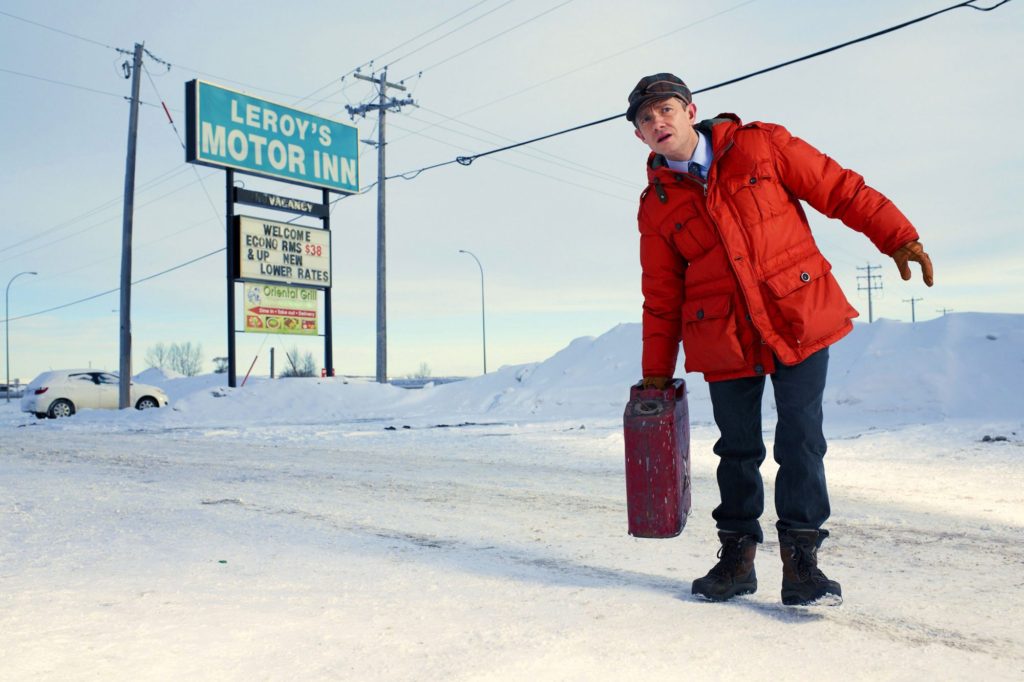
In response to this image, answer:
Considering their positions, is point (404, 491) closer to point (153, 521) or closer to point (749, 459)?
point (153, 521)

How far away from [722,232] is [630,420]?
0.76m

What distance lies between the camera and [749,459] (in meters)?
3.26

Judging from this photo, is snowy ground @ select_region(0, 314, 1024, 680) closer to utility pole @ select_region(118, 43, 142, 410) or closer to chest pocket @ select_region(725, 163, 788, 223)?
chest pocket @ select_region(725, 163, 788, 223)

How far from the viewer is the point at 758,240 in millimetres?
3018

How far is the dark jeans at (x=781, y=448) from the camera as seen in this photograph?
3037 millimetres

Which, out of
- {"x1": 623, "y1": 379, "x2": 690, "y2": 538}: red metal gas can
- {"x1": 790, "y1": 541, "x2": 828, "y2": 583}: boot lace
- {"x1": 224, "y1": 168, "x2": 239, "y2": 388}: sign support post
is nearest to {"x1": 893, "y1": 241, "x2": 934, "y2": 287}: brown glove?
{"x1": 623, "y1": 379, "x2": 690, "y2": 538}: red metal gas can

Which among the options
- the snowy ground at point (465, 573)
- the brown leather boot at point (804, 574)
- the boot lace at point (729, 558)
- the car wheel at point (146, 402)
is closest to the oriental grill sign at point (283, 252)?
the car wheel at point (146, 402)

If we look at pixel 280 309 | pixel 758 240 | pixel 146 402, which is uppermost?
pixel 280 309

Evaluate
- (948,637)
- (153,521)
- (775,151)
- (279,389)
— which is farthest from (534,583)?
(279,389)

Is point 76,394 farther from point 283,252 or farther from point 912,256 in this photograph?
point 912,256

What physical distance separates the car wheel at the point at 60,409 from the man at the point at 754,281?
24.9 metres

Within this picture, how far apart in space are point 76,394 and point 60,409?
70cm

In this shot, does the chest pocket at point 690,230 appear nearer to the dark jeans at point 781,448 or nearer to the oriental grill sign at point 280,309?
the dark jeans at point 781,448

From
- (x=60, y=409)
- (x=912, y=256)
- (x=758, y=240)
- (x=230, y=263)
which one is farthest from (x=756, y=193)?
(x=60, y=409)
